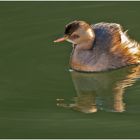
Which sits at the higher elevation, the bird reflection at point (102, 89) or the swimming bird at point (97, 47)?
the swimming bird at point (97, 47)

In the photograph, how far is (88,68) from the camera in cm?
1152

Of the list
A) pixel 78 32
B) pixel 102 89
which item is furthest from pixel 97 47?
pixel 102 89

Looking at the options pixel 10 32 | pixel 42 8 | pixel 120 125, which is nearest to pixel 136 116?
pixel 120 125

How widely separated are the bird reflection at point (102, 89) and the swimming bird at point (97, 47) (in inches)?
4.8

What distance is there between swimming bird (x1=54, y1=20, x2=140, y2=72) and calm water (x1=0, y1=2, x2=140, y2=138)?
5.5 inches

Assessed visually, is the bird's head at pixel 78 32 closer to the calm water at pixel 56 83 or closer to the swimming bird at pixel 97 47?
the swimming bird at pixel 97 47

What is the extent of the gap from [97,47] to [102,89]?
0.89m

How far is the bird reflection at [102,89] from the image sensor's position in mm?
10031

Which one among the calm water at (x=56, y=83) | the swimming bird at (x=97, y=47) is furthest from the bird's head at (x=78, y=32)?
the calm water at (x=56, y=83)

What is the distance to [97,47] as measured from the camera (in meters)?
11.5

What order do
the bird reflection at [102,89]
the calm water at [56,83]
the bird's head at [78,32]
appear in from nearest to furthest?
the calm water at [56,83]
the bird reflection at [102,89]
the bird's head at [78,32]

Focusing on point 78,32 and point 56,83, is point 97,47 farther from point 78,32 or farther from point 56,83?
point 56,83

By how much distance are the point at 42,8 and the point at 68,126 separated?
5208 millimetres

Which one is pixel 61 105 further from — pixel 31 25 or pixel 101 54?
pixel 31 25
